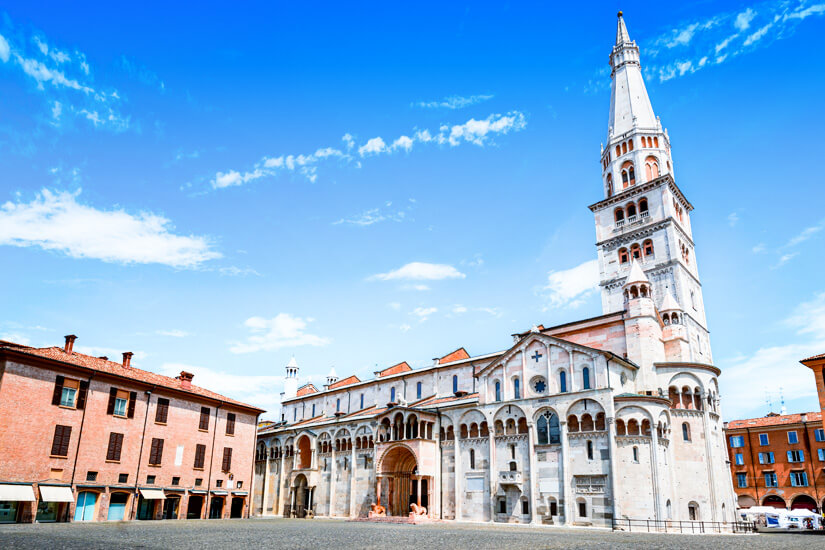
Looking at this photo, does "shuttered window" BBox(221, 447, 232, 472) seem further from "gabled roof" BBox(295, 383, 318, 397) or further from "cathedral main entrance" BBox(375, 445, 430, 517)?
"gabled roof" BBox(295, 383, 318, 397)

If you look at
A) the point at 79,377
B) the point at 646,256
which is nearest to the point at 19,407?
the point at 79,377

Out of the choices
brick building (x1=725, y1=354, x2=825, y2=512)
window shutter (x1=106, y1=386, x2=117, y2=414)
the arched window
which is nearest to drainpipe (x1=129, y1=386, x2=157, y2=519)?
window shutter (x1=106, y1=386, x2=117, y2=414)

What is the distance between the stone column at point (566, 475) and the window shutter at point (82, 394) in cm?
3221

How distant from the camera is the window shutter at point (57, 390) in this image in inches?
1384

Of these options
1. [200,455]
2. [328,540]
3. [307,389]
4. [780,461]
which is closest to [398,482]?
[200,455]

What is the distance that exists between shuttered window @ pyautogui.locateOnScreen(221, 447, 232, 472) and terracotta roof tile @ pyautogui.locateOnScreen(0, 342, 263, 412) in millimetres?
3943

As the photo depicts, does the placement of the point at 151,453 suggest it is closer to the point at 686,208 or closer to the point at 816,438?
the point at 686,208

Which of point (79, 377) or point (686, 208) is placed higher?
point (686, 208)

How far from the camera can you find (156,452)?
40594 millimetres

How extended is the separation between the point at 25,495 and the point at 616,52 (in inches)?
2599

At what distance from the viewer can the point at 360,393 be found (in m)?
60.8

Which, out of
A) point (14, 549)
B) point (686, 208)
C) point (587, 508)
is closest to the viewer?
point (14, 549)

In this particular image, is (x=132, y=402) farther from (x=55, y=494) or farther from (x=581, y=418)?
(x=581, y=418)

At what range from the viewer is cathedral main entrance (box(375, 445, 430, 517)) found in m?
45.4
